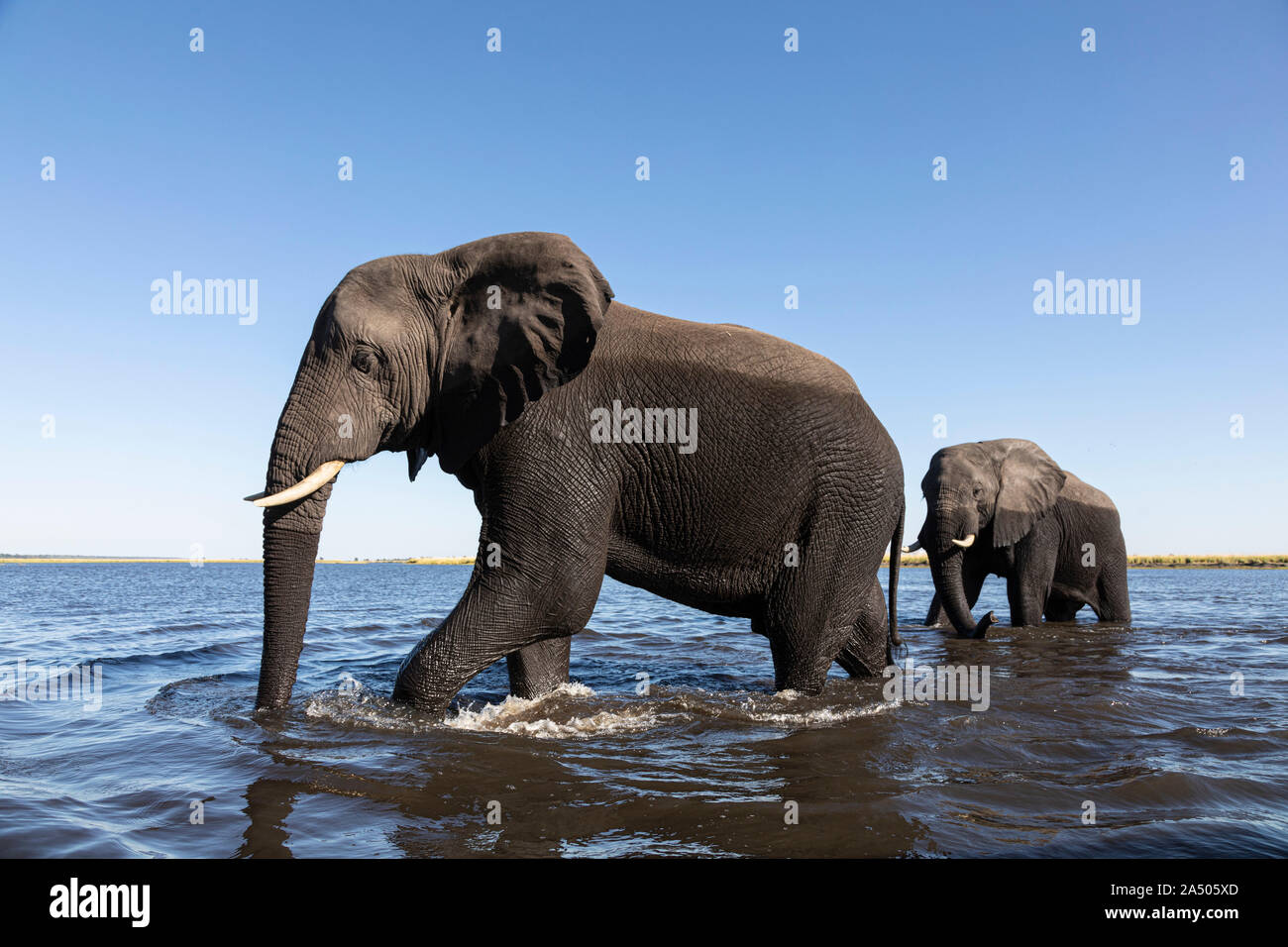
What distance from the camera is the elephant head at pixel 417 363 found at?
5.83 m

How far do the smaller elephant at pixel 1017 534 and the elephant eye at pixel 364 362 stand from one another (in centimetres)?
1111

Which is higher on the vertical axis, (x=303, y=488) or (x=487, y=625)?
(x=303, y=488)

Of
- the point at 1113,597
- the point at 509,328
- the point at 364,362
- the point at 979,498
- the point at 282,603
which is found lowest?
the point at 1113,597

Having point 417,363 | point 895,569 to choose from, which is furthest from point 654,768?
point 895,569

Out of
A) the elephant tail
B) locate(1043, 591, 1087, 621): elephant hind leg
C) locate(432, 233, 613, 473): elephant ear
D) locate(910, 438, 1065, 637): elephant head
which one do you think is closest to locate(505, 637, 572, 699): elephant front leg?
locate(432, 233, 613, 473): elephant ear

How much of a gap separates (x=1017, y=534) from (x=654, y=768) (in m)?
12.8

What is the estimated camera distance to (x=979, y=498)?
52.2 ft

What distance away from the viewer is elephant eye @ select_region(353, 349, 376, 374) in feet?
19.3

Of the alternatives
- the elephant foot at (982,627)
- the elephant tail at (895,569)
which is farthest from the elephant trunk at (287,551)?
the elephant foot at (982,627)

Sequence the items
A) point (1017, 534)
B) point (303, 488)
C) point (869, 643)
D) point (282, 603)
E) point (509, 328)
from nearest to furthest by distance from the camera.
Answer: point (303, 488) → point (509, 328) → point (282, 603) → point (869, 643) → point (1017, 534)

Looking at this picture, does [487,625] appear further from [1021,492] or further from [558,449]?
[1021,492]

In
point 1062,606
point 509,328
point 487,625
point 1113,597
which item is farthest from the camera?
point 1062,606
